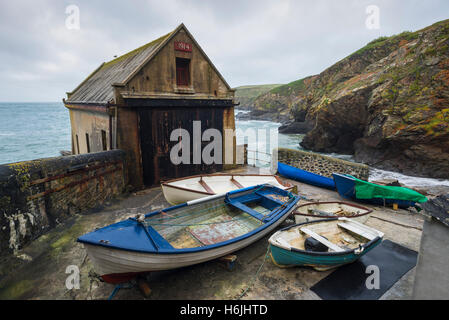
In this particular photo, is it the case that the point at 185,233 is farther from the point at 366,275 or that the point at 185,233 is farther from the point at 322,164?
the point at 322,164

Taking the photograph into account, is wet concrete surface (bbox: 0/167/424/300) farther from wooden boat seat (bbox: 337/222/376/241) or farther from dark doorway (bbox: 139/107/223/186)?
dark doorway (bbox: 139/107/223/186)

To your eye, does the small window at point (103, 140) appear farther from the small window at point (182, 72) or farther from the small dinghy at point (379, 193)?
the small dinghy at point (379, 193)

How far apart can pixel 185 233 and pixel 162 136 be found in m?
6.57

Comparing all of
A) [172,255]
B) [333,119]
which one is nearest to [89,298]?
[172,255]

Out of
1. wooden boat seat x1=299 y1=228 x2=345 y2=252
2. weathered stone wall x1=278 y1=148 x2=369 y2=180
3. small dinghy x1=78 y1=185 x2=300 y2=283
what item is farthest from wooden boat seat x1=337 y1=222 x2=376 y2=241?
weathered stone wall x1=278 y1=148 x2=369 y2=180

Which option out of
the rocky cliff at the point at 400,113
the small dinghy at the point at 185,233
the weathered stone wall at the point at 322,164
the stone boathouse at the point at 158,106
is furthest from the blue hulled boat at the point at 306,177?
the rocky cliff at the point at 400,113

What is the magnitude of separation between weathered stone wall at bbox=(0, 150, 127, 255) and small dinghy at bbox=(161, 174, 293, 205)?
2.91 metres

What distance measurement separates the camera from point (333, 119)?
2806 centimetres

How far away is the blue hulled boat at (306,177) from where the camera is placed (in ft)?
44.4

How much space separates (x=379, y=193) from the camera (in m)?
10.6

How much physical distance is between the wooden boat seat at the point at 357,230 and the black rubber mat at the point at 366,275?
2.63 feet

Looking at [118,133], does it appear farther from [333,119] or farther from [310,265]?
[333,119]

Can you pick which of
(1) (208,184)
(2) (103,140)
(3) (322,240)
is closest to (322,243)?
(3) (322,240)

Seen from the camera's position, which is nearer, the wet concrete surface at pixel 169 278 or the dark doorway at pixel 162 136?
the wet concrete surface at pixel 169 278
